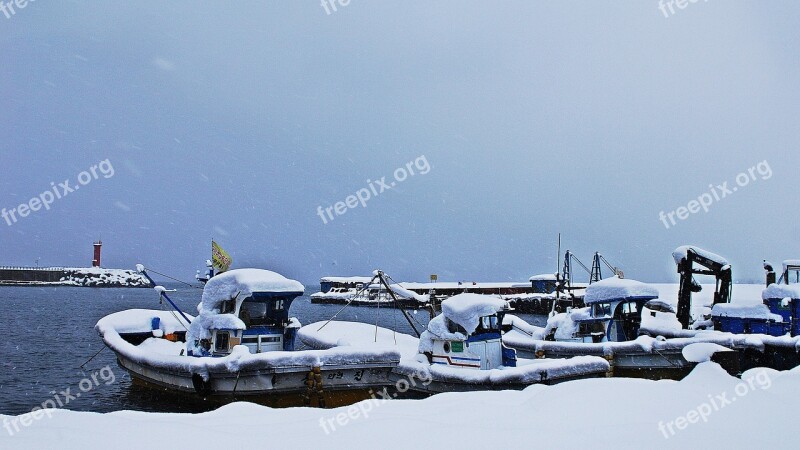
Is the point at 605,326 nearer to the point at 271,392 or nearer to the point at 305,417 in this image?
the point at 271,392

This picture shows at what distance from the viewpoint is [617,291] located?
86.9 ft

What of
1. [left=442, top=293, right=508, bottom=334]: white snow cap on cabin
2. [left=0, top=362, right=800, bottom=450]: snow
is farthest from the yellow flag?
[left=0, top=362, right=800, bottom=450]: snow

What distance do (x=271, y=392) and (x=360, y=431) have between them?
11.0 meters

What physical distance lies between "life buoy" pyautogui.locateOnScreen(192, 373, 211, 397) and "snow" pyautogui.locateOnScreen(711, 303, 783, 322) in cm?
2613

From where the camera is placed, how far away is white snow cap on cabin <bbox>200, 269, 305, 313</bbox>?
20.7 m

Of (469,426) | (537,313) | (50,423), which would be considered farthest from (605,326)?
(537,313)

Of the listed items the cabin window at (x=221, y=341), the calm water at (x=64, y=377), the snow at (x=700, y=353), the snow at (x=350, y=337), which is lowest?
the calm water at (x=64, y=377)

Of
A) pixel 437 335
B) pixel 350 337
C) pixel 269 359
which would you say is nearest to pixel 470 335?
pixel 437 335

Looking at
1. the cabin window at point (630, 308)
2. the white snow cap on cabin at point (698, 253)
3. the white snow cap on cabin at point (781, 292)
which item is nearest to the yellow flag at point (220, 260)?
the cabin window at point (630, 308)

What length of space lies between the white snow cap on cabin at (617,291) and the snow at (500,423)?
53.5 feet

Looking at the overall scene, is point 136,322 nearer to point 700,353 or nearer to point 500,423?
point 500,423

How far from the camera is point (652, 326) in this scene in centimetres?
3553

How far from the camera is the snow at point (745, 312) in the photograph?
29.7 meters

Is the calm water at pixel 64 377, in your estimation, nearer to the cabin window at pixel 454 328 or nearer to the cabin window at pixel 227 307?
the cabin window at pixel 227 307
